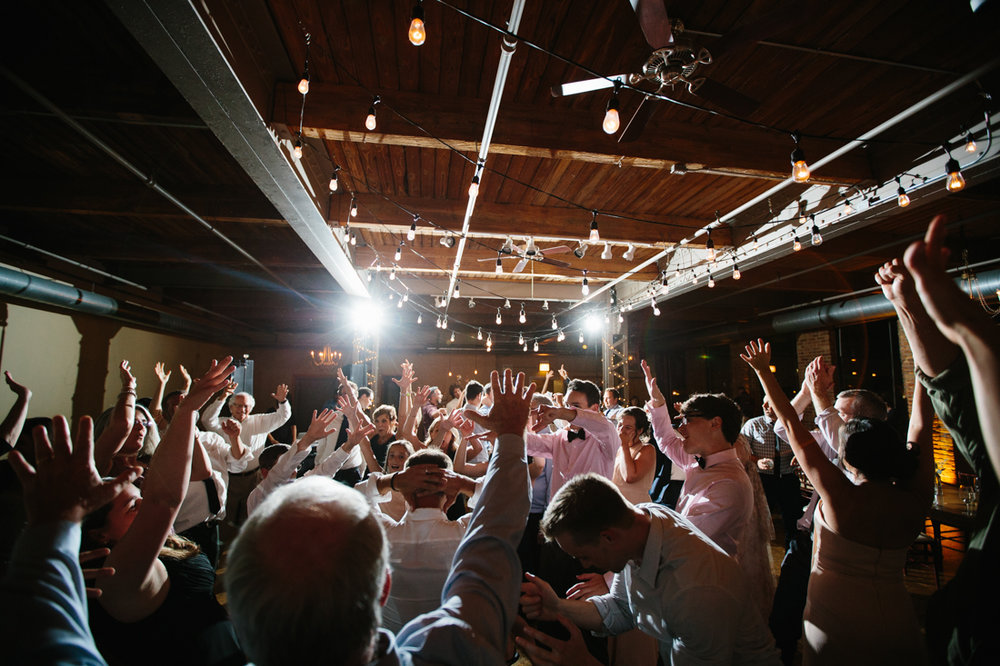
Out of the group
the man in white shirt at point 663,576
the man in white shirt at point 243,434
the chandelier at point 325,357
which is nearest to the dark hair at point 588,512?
the man in white shirt at point 663,576

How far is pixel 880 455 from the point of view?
1.65 m

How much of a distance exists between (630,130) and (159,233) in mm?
6885

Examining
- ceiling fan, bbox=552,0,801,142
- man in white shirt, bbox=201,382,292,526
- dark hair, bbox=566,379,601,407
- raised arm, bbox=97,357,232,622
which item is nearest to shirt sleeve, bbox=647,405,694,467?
dark hair, bbox=566,379,601,407

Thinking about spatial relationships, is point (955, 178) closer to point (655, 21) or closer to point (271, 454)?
point (655, 21)

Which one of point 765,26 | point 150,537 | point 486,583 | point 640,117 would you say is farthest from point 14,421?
point 765,26

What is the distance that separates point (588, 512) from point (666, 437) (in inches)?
74.9

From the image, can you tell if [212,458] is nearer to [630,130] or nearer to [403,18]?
[403,18]

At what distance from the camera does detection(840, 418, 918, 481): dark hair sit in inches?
64.8

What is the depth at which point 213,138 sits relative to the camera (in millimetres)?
4059

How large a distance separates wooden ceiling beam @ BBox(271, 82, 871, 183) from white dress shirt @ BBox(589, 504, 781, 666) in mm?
3067

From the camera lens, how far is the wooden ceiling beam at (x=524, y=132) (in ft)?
11.0

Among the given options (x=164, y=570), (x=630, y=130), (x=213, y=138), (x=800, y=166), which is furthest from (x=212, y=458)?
(x=800, y=166)

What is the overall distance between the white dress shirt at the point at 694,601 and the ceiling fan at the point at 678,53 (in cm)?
231

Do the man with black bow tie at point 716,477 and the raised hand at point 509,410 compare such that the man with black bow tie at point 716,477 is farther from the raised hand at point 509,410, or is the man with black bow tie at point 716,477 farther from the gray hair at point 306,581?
the gray hair at point 306,581
